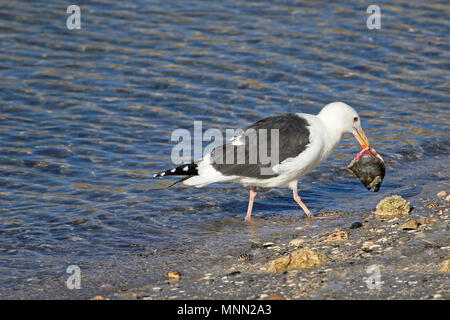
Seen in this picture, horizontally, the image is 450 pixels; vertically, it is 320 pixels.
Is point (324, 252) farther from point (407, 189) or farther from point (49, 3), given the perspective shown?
point (49, 3)

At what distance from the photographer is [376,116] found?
11578mm

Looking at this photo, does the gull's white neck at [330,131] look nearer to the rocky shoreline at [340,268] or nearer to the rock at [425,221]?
the rocky shoreline at [340,268]

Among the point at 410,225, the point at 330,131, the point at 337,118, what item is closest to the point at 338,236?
the point at 410,225

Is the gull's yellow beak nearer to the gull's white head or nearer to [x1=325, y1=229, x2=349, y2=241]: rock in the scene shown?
the gull's white head

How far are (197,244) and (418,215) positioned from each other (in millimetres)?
2321

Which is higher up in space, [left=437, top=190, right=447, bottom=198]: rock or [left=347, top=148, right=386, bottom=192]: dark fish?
[left=347, top=148, right=386, bottom=192]: dark fish

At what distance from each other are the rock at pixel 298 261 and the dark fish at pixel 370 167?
206 centimetres

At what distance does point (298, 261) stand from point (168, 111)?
→ 19.3 feet

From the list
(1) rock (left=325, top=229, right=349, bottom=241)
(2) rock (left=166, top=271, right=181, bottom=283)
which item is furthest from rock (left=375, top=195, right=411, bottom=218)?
(2) rock (left=166, top=271, right=181, bottom=283)

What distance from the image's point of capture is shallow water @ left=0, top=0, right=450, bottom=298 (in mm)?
7773

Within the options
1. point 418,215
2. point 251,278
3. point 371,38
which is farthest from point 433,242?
point 371,38

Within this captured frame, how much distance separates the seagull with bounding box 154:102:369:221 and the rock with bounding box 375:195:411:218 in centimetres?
91

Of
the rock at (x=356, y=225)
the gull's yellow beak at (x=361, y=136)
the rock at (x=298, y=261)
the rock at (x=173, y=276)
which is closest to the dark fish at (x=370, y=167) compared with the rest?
the gull's yellow beak at (x=361, y=136)

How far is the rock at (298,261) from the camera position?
6.22 metres
